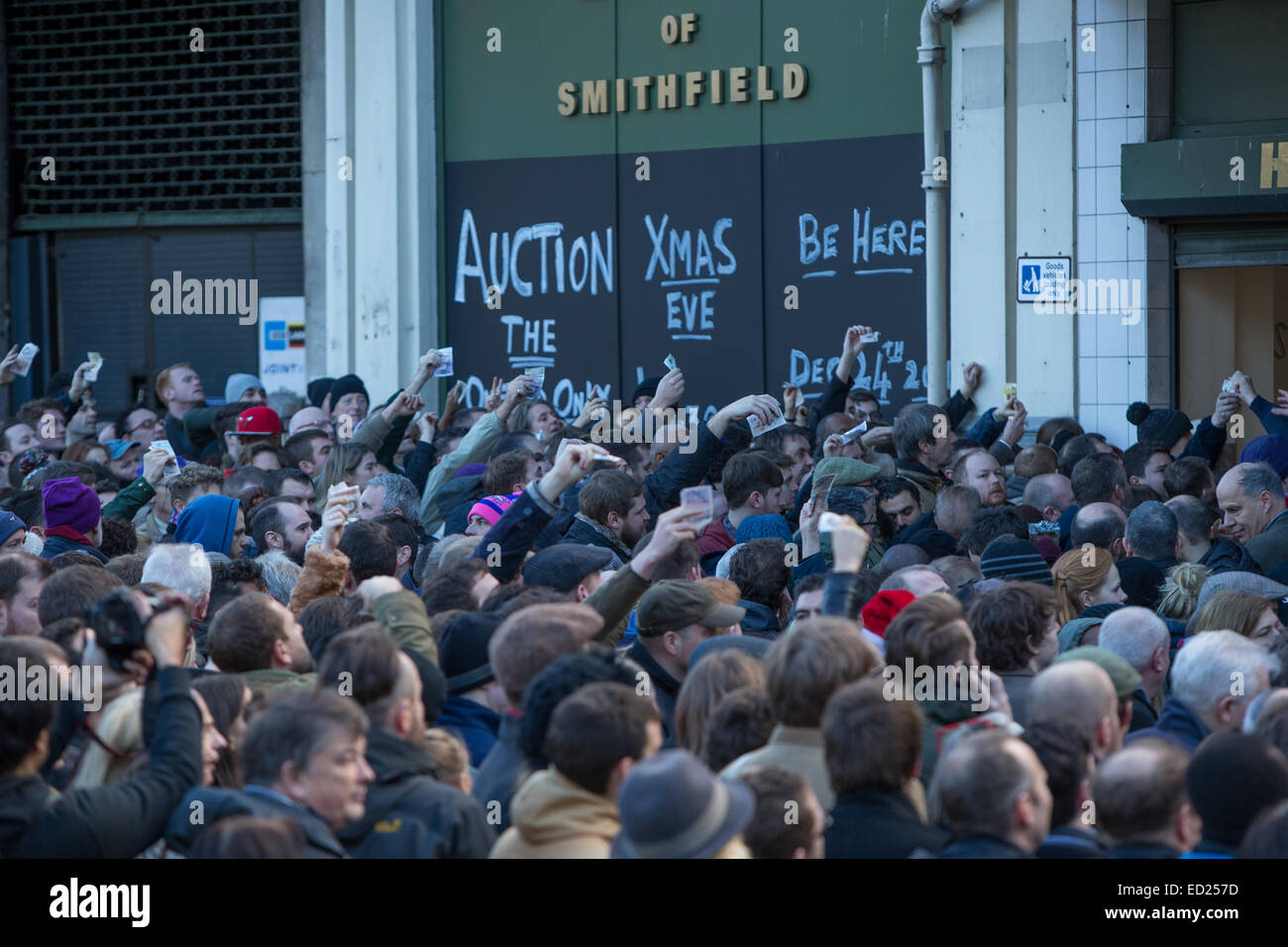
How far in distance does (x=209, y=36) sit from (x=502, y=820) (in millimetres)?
12958

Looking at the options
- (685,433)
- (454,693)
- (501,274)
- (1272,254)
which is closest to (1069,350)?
(1272,254)

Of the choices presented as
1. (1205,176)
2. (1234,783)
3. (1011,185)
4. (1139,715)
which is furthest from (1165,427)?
(1234,783)

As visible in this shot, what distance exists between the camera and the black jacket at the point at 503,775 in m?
4.48

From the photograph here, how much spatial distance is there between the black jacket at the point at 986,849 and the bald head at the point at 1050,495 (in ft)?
16.9

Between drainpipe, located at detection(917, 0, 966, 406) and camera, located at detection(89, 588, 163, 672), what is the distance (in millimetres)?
8659

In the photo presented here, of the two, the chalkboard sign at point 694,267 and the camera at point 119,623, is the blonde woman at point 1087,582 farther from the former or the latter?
the chalkboard sign at point 694,267

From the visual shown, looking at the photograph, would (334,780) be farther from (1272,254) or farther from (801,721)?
(1272,254)

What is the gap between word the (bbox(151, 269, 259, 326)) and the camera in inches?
637

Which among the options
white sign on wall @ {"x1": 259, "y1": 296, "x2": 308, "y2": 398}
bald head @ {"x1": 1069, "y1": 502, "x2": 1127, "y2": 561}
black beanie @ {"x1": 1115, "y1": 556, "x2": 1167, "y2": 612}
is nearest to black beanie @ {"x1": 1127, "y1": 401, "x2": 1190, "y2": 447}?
bald head @ {"x1": 1069, "y1": 502, "x2": 1127, "y2": 561}

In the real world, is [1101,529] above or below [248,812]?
above

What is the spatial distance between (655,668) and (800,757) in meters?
1.46

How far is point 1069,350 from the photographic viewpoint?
1181 centimetres

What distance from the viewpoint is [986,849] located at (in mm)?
3631

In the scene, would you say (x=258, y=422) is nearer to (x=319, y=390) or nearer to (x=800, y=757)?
(x=319, y=390)
